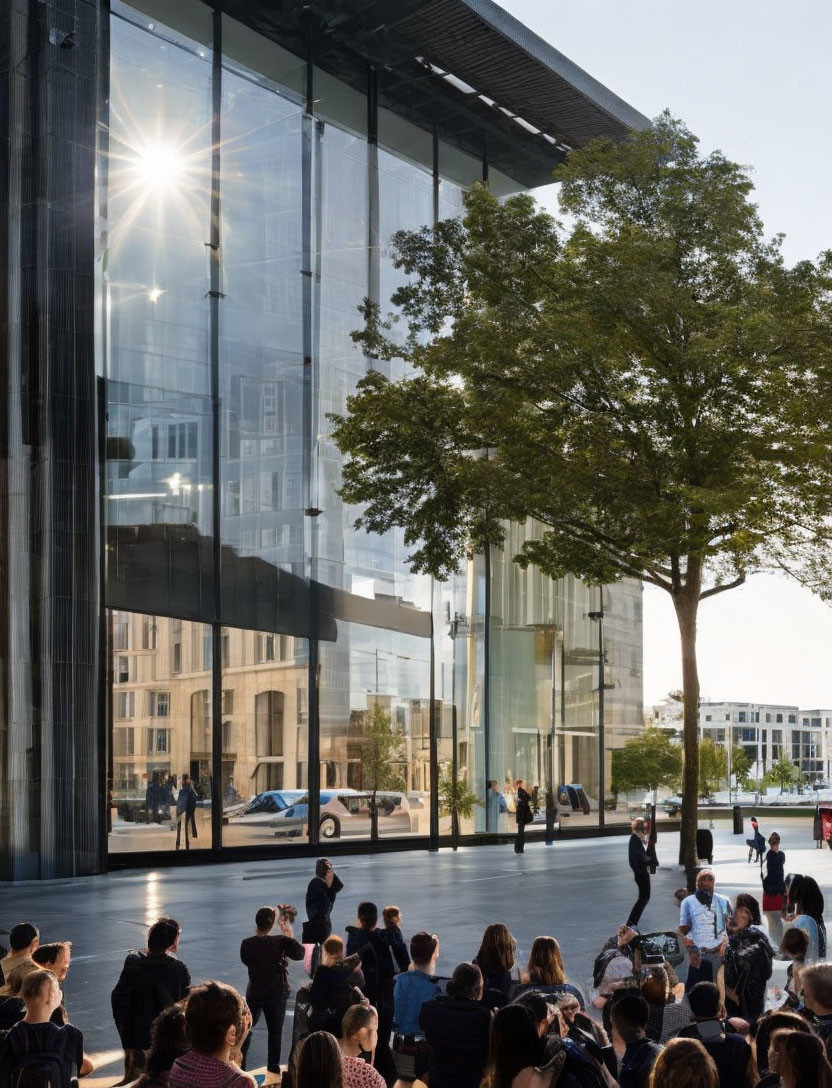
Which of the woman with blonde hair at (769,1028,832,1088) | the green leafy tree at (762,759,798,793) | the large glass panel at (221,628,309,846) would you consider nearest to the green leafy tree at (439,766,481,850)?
the large glass panel at (221,628,309,846)

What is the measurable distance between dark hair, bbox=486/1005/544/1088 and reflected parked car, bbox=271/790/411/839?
988 inches

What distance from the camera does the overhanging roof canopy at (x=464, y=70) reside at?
1278 inches

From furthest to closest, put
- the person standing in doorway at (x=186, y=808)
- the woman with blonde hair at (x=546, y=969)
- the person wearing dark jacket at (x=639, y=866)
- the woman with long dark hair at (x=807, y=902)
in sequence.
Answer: the person standing in doorway at (x=186, y=808) < the person wearing dark jacket at (x=639, y=866) < the woman with long dark hair at (x=807, y=902) < the woman with blonde hair at (x=546, y=969)

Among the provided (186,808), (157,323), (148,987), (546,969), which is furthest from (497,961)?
(157,323)

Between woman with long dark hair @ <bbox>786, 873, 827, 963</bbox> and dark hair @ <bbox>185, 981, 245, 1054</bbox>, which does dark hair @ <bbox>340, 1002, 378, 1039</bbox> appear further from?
woman with long dark hair @ <bbox>786, 873, 827, 963</bbox>

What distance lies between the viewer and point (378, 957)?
31.3 feet

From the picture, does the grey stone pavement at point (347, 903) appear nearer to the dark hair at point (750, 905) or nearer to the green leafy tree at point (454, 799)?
the dark hair at point (750, 905)

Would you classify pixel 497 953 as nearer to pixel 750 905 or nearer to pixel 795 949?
pixel 795 949

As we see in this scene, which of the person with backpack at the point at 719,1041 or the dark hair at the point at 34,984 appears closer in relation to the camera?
the dark hair at the point at 34,984

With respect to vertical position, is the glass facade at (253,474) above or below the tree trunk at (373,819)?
above

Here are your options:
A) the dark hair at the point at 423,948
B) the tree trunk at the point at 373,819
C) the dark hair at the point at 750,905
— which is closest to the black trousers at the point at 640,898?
the dark hair at the point at 750,905

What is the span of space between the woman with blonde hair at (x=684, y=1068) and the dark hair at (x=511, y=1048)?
2.12 ft

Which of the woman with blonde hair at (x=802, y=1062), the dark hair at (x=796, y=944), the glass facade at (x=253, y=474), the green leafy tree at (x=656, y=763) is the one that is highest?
the glass facade at (x=253, y=474)

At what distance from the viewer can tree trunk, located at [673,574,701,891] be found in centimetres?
2402
